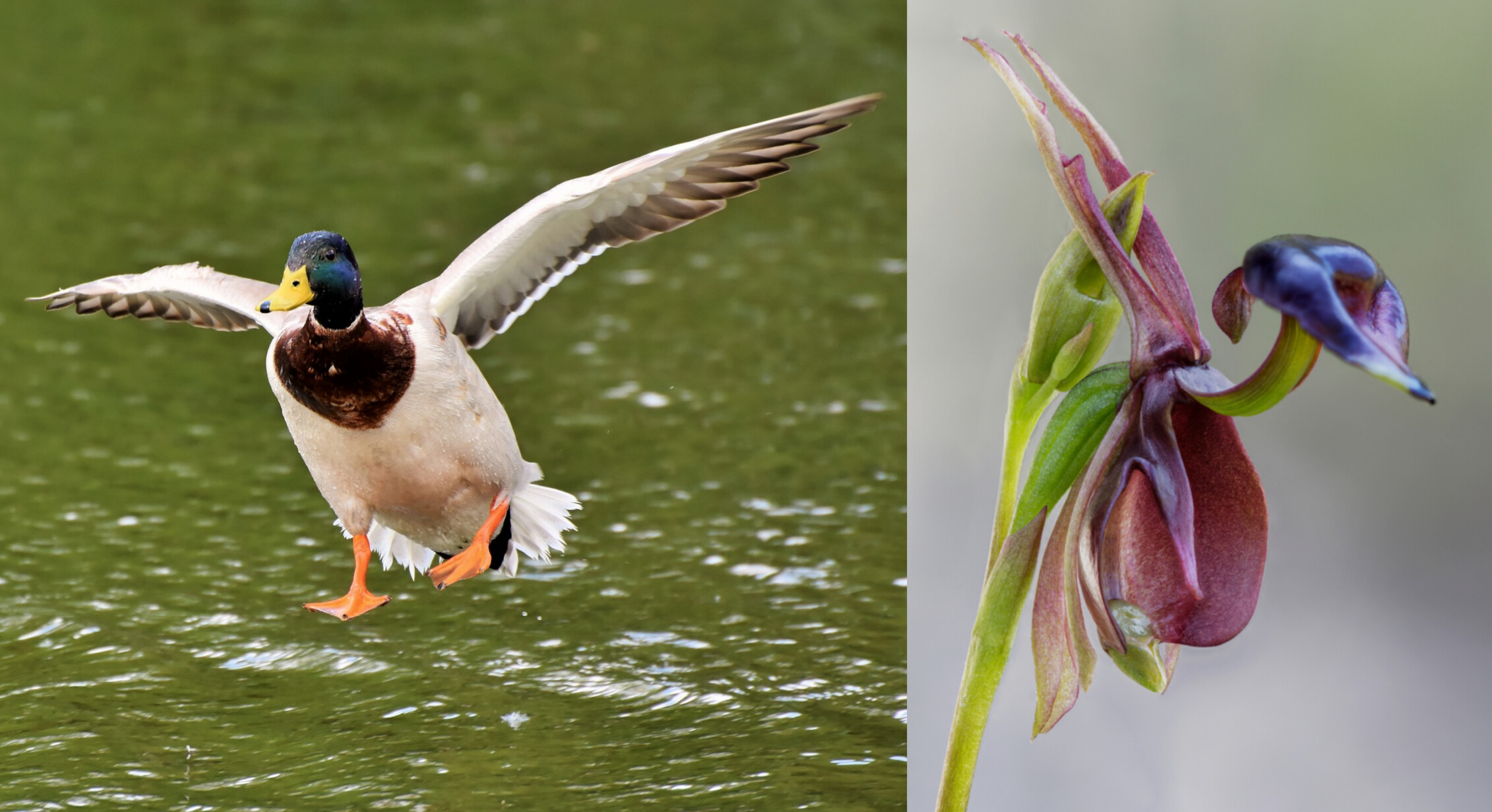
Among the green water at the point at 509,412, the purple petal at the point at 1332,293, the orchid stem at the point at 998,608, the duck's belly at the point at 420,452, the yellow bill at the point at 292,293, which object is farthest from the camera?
the green water at the point at 509,412

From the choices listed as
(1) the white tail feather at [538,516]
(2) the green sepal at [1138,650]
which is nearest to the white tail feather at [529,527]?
(1) the white tail feather at [538,516]

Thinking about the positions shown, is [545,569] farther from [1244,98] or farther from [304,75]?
[304,75]

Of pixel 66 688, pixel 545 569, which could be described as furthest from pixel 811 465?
pixel 66 688

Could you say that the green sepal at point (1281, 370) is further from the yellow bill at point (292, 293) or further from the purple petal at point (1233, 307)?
the yellow bill at point (292, 293)

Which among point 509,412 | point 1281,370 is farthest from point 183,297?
point 1281,370

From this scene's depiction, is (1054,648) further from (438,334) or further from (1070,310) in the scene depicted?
(438,334)

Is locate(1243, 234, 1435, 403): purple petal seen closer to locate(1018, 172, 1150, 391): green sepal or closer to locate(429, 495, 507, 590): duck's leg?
locate(1018, 172, 1150, 391): green sepal

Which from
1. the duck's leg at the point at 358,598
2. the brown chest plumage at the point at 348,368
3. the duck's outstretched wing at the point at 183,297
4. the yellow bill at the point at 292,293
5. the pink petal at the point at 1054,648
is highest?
the duck's outstretched wing at the point at 183,297
